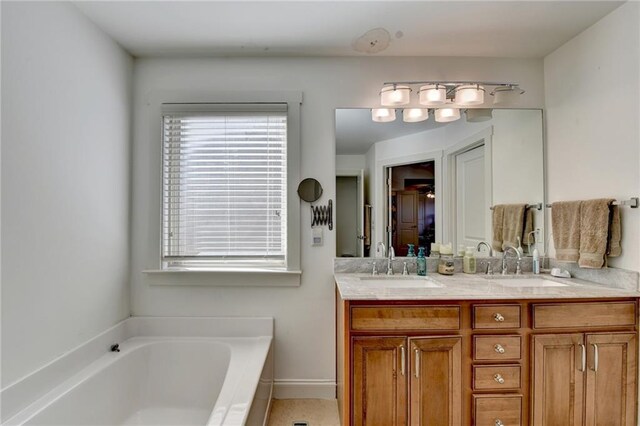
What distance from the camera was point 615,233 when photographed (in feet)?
5.59

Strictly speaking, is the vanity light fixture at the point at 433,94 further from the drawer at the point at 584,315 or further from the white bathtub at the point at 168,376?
the white bathtub at the point at 168,376

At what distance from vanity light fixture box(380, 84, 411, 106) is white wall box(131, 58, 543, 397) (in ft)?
0.34

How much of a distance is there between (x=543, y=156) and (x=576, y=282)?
89 cm

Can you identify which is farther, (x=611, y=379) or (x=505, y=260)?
(x=505, y=260)

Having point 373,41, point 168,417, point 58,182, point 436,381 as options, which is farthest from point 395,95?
point 168,417

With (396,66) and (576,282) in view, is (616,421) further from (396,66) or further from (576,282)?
(396,66)

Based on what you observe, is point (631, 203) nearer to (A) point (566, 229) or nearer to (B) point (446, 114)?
(A) point (566, 229)

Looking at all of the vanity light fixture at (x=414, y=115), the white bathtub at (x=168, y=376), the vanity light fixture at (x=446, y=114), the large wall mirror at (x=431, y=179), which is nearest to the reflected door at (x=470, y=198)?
the large wall mirror at (x=431, y=179)

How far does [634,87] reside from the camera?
5.34 ft

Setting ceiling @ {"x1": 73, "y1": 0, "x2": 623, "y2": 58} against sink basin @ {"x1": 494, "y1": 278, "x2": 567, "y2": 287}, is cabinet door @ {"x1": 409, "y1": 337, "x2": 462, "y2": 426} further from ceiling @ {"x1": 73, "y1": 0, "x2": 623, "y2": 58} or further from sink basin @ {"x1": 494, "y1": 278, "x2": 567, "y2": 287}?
ceiling @ {"x1": 73, "y1": 0, "x2": 623, "y2": 58}

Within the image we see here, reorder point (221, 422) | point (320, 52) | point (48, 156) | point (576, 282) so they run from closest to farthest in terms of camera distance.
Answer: point (221, 422)
point (48, 156)
point (576, 282)
point (320, 52)

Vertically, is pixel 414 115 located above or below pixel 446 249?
above

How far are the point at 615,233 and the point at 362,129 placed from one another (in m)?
1.60

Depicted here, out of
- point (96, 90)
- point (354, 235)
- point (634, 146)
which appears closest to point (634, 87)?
point (634, 146)
